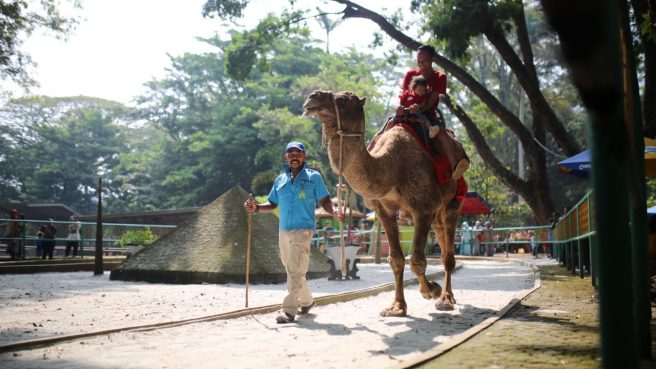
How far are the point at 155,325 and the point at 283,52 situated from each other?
54.3 m

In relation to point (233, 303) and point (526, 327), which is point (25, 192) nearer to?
point (233, 303)

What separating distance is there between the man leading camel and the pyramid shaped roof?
5.73 metres

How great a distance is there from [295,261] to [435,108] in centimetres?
305

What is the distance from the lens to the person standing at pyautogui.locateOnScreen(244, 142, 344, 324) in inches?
289

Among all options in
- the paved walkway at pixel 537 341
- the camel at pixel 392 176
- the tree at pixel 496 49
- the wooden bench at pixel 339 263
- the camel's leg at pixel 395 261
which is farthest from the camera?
the tree at pixel 496 49

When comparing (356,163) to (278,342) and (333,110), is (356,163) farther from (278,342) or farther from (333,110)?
(278,342)

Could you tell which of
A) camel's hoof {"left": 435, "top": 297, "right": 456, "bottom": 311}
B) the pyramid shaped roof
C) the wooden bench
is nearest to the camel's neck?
camel's hoof {"left": 435, "top": 297, "right": 456, "bottom": 311}

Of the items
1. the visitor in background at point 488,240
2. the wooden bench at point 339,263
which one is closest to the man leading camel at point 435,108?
the wooden bench at point 339,263

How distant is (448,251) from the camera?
877cm

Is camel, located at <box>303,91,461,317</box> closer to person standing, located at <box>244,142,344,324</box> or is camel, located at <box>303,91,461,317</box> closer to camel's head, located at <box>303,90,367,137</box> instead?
camel's head, located at <box>303,90,367,137</box>

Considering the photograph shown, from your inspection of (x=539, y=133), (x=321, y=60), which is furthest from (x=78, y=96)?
(x=539, y=133)

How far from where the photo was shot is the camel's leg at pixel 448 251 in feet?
27.3

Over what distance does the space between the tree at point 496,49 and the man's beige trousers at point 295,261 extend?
12381mm

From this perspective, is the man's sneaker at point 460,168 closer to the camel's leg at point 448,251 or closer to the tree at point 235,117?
the camel's leg at point 448,251
